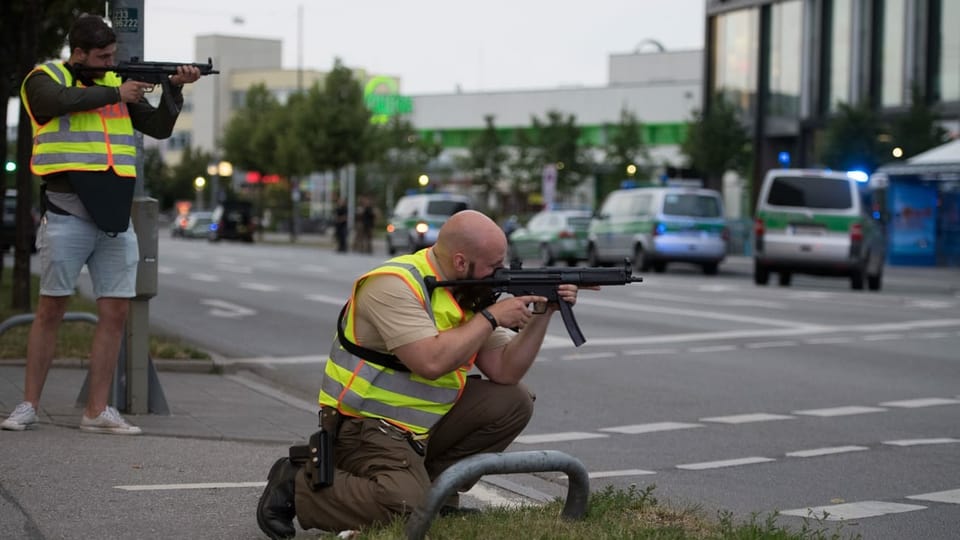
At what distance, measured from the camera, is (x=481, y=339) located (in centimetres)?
548

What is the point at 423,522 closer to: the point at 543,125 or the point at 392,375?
the point at 392,375

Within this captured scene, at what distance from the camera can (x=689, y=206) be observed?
33656mm

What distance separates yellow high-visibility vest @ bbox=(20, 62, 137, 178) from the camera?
761 cm

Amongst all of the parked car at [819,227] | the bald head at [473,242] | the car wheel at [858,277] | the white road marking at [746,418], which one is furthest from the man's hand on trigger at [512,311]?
the car wheel at [858,277]

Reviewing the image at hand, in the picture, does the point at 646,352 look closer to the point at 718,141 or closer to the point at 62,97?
the point at 62,97

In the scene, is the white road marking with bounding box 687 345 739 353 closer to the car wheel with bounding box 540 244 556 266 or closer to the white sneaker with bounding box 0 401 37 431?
the white sneaker with bounding box 0 401 37 431

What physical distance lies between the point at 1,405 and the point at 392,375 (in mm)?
3810

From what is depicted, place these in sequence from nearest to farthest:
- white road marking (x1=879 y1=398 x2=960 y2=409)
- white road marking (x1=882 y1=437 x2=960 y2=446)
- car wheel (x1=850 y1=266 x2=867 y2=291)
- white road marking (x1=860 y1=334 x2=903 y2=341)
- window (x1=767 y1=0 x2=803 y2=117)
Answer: white road marking (x1=882 y1=437 x2=960 y2=446)
white road marking (x1=879 y1=398 x2=960 y2=409)
white road marking (x1=860 y1=334 x2=903 y2=341)
car wheel (x1=850 y1=266 x2=867 y2=291)
window (x1=767 y1=0 x2=803 y2=117)

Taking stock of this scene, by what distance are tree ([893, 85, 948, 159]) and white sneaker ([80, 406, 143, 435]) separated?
117ft

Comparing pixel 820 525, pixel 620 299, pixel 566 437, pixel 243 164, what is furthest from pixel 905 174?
pixel 243 164

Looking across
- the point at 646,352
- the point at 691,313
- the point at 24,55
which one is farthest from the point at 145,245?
the point at 691,313

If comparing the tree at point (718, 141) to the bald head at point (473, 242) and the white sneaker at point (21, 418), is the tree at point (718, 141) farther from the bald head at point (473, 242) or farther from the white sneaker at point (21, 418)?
the bald head at point (473, 242)

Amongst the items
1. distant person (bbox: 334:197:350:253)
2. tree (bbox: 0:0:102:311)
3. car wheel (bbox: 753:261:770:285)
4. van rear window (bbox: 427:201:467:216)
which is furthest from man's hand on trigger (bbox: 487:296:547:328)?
distant person (bbox: 334:197:350:253)

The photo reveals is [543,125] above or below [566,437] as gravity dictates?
above
